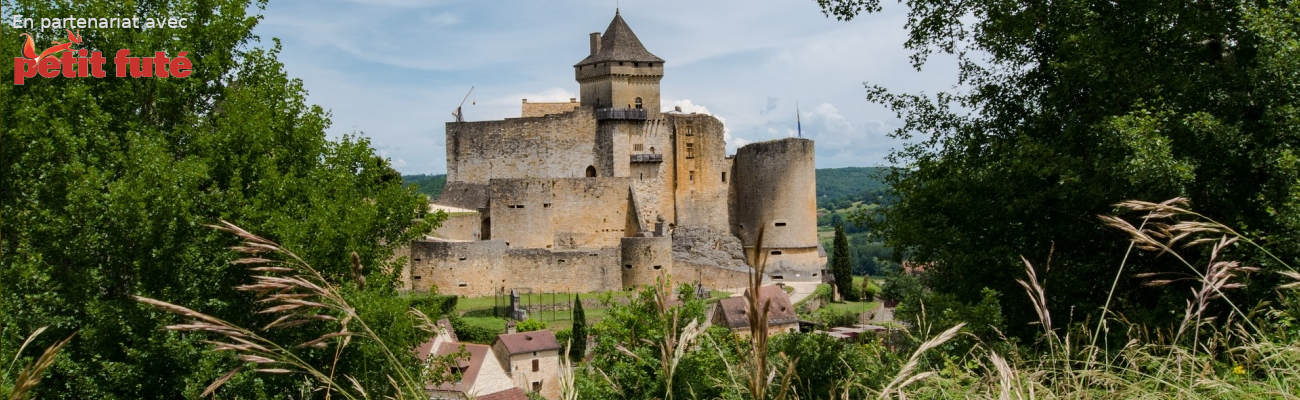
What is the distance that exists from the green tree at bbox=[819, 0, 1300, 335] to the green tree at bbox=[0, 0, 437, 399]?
19.8 ft

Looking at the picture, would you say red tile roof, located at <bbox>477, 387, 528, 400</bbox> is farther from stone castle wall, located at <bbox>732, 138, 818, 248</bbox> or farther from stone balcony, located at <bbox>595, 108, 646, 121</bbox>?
stone balcony, located at <bbox>595, 108, 646, 121</bbox>

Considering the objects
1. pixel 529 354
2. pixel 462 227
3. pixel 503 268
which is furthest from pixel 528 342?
pixel 462 227

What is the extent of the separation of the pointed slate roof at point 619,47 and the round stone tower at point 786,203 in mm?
6751

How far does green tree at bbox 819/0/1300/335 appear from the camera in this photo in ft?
26.1

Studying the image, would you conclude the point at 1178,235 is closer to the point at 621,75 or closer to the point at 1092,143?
the point at 1092,143

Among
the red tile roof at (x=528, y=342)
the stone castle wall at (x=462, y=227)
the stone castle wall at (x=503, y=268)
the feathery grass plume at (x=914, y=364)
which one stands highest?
the feathery grass plume at (x=914, y=364)

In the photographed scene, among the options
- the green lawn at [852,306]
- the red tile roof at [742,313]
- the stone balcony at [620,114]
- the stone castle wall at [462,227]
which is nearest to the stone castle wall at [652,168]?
the stone balcony at [620,114]

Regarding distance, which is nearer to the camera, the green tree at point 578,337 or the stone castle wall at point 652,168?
the green tree at point 578,337

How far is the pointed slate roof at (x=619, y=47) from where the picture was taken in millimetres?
43312

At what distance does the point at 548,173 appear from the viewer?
41.7m

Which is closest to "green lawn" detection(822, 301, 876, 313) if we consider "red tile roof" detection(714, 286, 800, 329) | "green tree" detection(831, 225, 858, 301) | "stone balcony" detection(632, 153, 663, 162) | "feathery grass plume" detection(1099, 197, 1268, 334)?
"green tree" detection(831, 225, 858, 301)

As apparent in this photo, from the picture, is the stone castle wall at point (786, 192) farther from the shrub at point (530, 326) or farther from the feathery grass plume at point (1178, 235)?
the feathery grass plume at point (1178, 235)

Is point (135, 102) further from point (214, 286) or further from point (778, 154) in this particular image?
point (778, 154)

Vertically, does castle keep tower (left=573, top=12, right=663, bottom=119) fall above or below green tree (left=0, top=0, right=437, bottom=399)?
above
